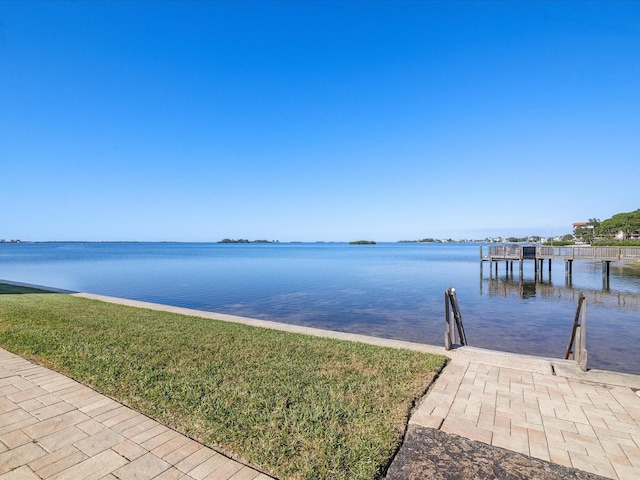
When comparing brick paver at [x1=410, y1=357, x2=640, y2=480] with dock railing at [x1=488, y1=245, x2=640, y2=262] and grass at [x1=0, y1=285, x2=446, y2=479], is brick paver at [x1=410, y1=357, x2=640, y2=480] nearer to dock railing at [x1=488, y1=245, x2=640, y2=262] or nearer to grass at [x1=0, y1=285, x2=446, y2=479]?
grass at [x1=0, y1=285, x2=446, y2=479]

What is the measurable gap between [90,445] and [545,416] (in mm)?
5038

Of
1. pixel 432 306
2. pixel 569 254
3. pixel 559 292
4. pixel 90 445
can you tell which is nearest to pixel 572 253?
pixel 569 254

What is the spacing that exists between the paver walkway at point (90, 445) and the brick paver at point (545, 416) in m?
2.48

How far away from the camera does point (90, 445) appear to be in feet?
11.2

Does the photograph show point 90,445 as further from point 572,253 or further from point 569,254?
point 569,254

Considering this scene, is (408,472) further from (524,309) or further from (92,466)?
(524,309)

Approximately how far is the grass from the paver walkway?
0.19m

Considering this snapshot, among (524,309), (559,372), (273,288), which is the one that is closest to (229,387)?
(559,372)

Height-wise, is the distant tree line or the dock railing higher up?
the distant tree line

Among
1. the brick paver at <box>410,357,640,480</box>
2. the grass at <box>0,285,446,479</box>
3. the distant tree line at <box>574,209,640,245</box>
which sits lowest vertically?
the brick paver at <box>410,357,640,480</box>

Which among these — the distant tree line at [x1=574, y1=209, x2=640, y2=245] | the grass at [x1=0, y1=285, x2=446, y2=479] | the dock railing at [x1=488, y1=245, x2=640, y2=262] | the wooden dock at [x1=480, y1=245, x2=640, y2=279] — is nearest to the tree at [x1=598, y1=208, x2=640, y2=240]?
the distant tree line at [x1=574, y1=209, x2=640, y2=245]

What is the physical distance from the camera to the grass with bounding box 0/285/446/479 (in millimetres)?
3430

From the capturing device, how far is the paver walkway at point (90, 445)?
119 inches

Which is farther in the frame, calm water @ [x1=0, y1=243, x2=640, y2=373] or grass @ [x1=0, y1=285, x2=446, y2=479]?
calm water @ [x1=0, y1=243, x2=640, y2=373]
